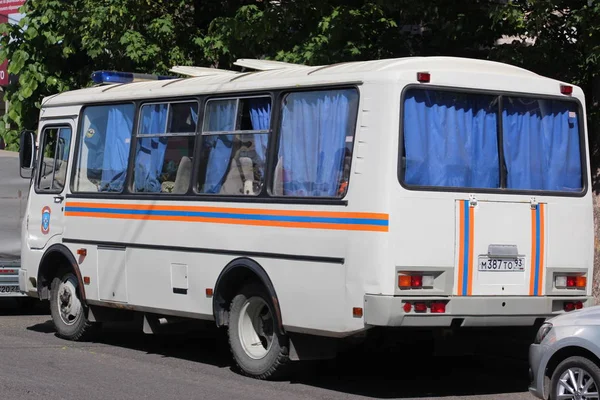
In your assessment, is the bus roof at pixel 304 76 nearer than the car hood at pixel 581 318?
No

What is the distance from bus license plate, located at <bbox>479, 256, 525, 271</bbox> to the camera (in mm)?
10023

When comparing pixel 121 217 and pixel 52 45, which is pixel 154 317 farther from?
pixel 52 45

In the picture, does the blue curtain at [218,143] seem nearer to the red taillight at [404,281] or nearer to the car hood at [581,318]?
the red taillight at [404,281]

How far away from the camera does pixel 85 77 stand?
20.8m

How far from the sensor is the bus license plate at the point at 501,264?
10.0 metres

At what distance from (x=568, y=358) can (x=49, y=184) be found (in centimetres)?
745

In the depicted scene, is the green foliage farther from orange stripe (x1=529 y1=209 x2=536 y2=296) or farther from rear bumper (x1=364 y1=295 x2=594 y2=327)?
rear bumper (x1=364 y1=295 x2=594 y2=327)

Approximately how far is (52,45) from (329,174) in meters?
11.5

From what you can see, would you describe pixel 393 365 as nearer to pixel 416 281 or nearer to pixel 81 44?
pixel 416 281

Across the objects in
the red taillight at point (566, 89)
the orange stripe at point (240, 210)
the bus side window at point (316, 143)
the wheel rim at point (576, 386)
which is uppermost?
the red taillight at point (566, 89)

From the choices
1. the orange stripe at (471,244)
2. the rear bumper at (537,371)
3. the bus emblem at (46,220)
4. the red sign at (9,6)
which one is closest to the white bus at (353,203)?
the orange stripe at (471,244)

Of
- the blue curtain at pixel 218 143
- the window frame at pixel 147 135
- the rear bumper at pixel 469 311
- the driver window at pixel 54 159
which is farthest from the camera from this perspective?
the driver window at pixel 54 159

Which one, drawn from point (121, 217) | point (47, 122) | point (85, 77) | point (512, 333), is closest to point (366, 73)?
point (512, 333)

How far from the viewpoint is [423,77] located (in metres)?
9.91
